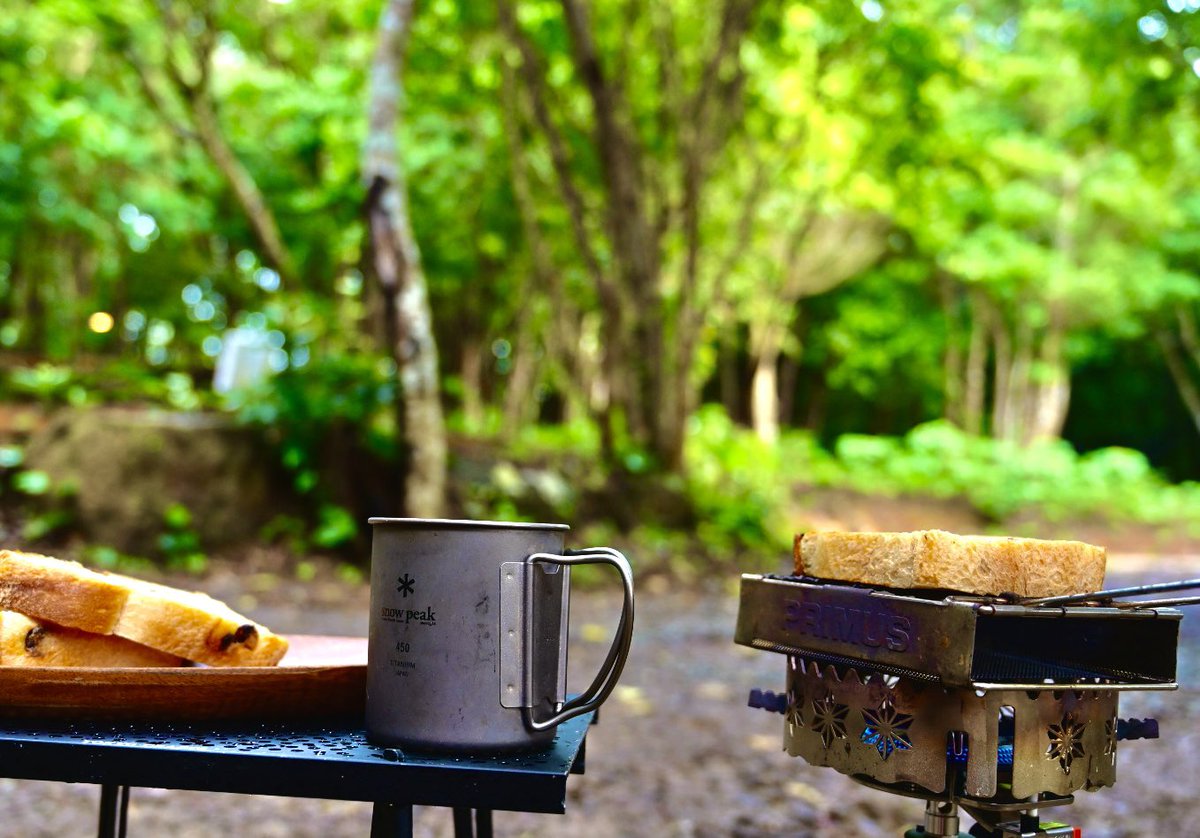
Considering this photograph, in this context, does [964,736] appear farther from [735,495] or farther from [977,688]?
[735,495]

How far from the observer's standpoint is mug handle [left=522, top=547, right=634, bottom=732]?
1116 millimetres

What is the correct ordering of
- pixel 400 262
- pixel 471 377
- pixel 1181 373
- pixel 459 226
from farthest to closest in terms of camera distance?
pixel 1181 373, pixel 471 377, pixel 459 226, pixel 400 262

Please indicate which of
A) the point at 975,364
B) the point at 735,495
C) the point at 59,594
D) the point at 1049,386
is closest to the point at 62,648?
the point at 59,594

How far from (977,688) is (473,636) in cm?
50

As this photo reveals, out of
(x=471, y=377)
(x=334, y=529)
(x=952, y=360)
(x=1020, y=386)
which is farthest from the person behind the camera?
(x=952, y=360)

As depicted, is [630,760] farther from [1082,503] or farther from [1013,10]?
[1013,10]

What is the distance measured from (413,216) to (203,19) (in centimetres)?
292

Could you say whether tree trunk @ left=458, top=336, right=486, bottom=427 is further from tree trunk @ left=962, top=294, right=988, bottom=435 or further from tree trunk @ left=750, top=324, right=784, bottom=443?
tree trunk @ left=962, top=294, right=988, bottom=435

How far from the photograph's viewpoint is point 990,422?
27.2 metres

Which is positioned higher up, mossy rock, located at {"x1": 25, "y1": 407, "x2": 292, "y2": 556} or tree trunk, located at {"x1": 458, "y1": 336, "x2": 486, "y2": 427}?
tree trunk, located at {"x1": 458, "y1": 336, "x2": 486, "y2": 427}

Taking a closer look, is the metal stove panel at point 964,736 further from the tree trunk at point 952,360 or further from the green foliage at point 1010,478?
the tree trunk at point 952,360

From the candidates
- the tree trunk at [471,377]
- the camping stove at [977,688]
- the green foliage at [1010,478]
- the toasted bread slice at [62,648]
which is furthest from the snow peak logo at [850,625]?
the green foliage at [1010,478]

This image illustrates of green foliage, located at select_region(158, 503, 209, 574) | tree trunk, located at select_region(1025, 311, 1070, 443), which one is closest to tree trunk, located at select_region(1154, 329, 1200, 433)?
tree trunk, located at select_region(1025, 311, 1070, 443)

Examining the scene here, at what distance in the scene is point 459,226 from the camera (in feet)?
39.9
